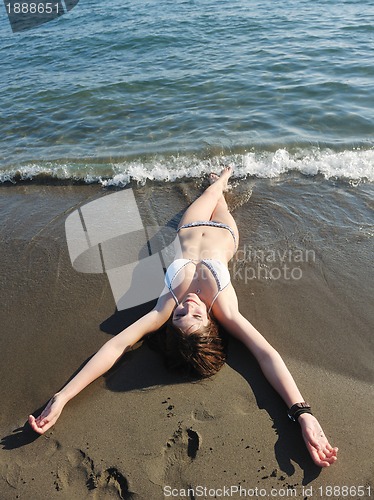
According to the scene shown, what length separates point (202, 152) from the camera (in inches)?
278

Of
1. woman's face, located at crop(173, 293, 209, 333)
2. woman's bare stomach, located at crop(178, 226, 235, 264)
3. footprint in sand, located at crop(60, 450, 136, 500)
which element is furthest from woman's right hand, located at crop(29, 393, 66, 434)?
woman's bare stomach, located at crop(178, 226, 235, 264)

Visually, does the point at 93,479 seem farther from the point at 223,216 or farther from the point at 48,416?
the point at 223,216

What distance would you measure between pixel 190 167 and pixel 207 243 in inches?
88.5

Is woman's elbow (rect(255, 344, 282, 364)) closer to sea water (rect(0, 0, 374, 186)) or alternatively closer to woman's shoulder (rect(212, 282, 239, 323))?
woman's shoulder (rect(212, 282, 239, 323))

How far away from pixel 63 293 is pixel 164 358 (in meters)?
1.43

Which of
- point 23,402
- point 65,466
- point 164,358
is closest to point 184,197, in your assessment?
point 164,358

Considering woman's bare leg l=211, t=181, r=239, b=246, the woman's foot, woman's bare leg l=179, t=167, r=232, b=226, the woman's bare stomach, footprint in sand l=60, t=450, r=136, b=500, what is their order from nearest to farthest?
footprint in sand l=60, t=450, r=136, b=500 < the woman's bare stomach < woman's bare leg l=211, t=181, r=239, b=246 < woman's bare leg l=179, t=167, r=232, b=226 < the woman's foot

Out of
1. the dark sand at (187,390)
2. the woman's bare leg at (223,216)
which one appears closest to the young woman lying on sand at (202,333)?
Result: the dark sand at (187,390)

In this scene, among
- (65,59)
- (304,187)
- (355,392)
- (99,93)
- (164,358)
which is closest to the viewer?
(355,392)

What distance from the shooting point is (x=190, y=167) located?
6.68m

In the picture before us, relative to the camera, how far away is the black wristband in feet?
10.4

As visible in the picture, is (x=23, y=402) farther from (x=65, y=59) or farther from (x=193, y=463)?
(x=65, y=59)

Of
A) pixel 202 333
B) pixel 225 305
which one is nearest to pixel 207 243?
pixel 225 305

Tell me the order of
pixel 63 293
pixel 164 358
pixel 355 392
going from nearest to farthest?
pixel 355 392
pixel 164 358
pixel 63 293
